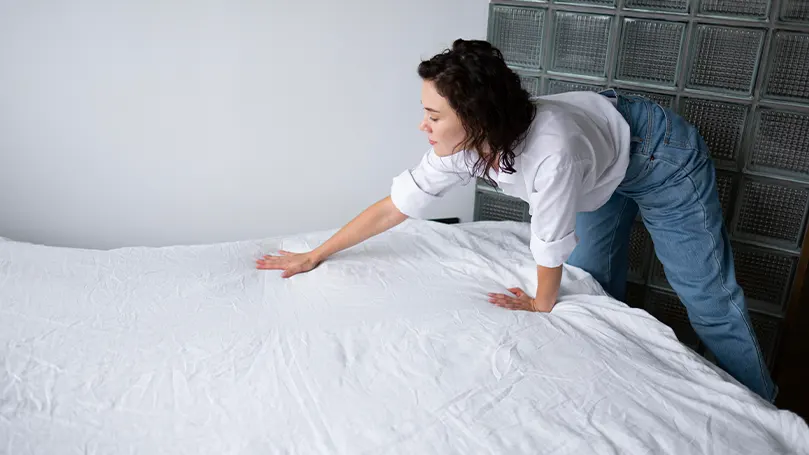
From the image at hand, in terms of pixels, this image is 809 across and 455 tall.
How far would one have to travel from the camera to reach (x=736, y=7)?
6.03ft

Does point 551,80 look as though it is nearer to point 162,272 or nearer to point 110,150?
point 162,272

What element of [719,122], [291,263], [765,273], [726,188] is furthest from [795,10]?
[291,263]

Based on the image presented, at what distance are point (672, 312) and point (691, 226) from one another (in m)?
0.58

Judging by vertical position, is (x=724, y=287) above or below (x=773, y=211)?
below

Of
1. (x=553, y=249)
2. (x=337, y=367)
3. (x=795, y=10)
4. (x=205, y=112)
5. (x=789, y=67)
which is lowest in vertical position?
(x=337, y=367)

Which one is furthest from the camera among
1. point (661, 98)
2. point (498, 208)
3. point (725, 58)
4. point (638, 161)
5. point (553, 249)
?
point (498, 208)

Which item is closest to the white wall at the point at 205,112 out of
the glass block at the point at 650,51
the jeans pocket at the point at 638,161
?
the glass block at the point at 650,51

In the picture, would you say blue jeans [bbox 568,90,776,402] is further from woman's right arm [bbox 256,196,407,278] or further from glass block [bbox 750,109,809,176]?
woman's right arm [bbox 256,196,407,278]

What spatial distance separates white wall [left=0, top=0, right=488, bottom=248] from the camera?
227 centimetres

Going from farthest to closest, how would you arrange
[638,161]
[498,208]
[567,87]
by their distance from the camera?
[498,208] → [567,87] → [638,161]

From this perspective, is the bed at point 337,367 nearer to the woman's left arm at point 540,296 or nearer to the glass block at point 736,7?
the woman's left arm at point 540,296

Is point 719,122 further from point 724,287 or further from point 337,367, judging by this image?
point 337,367

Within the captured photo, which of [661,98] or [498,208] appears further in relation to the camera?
[498,208]

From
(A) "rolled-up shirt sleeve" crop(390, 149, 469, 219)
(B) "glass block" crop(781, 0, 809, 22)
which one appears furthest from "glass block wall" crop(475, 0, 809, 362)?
(A) "rolled-up shirt sleeve" crop(390, 149, 469, 219)
